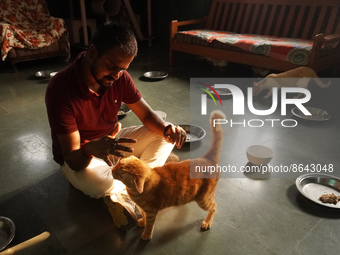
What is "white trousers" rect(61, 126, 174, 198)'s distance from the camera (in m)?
1.54

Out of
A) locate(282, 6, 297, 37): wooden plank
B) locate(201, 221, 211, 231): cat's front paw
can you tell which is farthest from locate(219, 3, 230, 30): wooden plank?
locate(201, 221, 211, 231): cat's front paw

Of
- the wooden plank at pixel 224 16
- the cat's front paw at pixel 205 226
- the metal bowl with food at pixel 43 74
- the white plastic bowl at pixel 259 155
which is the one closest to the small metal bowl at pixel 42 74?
the metal bowl with food at pixel 43 74

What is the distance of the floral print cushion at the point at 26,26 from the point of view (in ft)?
14.5

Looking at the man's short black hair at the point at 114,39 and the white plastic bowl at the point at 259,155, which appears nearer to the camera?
the man's short black hair at the point at 114,39

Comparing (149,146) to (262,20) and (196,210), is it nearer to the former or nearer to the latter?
(196,210)

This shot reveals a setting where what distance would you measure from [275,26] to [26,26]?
177 inches

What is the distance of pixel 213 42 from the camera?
4156 millimetres

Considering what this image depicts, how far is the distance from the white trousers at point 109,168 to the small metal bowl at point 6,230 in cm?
40

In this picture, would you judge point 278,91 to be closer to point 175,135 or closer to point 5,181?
point 175,135

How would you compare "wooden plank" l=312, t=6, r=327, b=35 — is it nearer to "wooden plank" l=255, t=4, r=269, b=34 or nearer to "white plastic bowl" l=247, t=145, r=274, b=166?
"wooden plank" l=255, t=4, r=269, b=34

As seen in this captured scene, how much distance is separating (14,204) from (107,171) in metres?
0.74

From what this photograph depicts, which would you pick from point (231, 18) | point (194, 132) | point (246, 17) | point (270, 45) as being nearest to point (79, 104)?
point (194, 132)

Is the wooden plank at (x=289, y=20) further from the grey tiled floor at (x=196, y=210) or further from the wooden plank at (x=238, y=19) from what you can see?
the grey tiled floor at (x=196, y=210)

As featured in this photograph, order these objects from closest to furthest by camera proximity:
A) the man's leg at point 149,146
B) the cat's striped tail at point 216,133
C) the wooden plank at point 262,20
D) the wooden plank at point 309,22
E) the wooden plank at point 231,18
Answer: the cat's striped tail at point 216,133 → the man's leg at point 149,146 → the wooden plank at point 309,22 → the wooden plank at point 262,20 → the wooden plank at point 231,18
